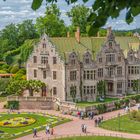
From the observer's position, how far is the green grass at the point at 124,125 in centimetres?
4231

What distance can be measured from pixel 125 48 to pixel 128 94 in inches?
281

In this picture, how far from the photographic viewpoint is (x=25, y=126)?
44719mm

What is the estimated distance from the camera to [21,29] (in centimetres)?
11525

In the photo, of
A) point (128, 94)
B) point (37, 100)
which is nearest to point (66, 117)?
point (37, 100)

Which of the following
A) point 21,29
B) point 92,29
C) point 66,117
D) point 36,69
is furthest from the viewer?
point 21,29

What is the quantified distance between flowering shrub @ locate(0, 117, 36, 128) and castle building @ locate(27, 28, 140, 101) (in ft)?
30.0

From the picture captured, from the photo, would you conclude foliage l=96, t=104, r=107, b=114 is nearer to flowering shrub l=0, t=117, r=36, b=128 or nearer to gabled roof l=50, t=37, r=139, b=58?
flowering shrub l=0, t=117, r=36, b=128

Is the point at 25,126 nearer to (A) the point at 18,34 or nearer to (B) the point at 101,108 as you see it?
(B) the point at 101,108

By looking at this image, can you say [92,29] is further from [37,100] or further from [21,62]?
[21,62]

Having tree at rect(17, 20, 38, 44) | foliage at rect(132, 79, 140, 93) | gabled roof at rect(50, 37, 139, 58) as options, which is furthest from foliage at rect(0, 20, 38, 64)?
foliage at rect(132, 79, 140, 93)

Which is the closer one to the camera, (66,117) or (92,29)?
(92,29)

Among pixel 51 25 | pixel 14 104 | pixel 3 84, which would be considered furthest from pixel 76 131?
pixel 51 25

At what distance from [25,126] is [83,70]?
1543 cm

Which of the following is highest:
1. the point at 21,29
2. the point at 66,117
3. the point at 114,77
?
the point at 21,29
